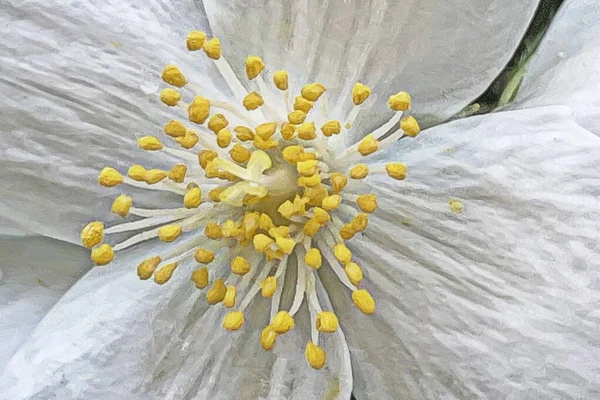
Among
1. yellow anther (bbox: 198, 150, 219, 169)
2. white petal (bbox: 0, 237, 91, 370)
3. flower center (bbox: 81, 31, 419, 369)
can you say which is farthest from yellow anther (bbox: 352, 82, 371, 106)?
white petal (bbox: 0, 237, 91, 370)

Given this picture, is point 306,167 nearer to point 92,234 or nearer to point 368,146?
point 368,146

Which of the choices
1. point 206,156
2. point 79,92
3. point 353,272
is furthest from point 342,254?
point 79,92

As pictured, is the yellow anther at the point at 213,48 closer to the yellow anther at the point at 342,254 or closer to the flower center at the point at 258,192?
the flower center at the point at 258,192

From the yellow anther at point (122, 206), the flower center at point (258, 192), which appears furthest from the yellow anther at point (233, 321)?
the yellow anther at point (122, 206)

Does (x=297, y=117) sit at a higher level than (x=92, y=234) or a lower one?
higher

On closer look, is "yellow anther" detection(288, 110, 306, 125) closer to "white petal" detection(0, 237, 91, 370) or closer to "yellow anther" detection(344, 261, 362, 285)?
"yellow anther" detection(344, 261, 362, 285)

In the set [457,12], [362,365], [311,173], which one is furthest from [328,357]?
[457,12]

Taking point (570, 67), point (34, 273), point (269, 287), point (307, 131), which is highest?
point (570, 67)
